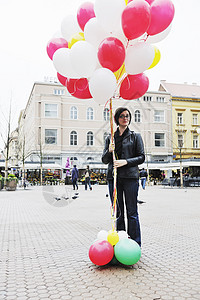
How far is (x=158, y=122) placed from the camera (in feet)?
144

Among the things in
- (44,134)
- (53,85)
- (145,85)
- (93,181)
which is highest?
(53,85)

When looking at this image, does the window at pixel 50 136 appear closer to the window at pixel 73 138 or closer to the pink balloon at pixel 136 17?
the window at pixel 73 138

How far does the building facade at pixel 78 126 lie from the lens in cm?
3875

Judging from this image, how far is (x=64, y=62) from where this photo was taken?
12.4ft

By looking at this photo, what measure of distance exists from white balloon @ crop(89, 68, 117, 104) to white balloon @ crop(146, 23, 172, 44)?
0.76 meters

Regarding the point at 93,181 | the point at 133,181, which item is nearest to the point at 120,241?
the point at 133,181

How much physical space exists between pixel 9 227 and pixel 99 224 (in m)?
1.97

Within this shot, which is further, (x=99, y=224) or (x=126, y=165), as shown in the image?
(x=99, y=224)

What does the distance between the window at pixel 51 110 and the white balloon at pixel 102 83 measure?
3622 centimetres

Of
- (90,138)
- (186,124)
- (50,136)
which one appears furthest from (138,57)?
(186,124)

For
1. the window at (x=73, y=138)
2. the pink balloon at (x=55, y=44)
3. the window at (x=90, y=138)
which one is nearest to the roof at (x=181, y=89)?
the window at (x=90, y=138)

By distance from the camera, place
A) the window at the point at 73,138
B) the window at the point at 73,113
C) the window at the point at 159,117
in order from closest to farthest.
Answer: the window at the point at 73,138
the window at the point at 73,113
the window at the point at 159,117

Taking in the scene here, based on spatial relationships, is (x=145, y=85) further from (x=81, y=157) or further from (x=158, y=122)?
(x=158, y=122)

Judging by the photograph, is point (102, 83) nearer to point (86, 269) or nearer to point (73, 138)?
point (86, 269)
